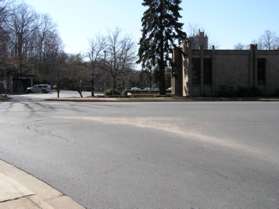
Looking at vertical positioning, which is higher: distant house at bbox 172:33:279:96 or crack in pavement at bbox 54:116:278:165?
distant house at bbox 172:33:279:96

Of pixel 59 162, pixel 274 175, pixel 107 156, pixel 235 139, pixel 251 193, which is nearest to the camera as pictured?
pixel 251 193

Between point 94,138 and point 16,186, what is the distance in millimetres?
7119

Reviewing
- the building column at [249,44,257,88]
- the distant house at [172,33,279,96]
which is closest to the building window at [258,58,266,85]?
the distant house at [172,33,279,96]

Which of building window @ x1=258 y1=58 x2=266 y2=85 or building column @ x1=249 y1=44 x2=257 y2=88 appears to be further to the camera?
building window @ x1=258 y1=58 x2=266 y2=85

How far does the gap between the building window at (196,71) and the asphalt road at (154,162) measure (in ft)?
115

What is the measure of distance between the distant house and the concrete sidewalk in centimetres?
4560

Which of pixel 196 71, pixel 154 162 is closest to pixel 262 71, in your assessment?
pixel 196 71

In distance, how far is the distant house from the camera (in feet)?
176

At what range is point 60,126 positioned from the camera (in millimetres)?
18781

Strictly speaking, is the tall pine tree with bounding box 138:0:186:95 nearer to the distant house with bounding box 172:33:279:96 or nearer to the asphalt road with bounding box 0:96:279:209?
the distant house with bounding box 172:33:279:96

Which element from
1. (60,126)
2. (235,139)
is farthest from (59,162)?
(60,126)

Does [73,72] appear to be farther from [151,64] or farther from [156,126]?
[156,126]

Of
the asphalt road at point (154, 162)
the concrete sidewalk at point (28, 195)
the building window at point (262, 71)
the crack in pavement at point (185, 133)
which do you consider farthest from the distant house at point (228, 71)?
the concrete sidewalk at point (28, 195)

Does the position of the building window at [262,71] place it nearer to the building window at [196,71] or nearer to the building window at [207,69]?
the building window at [207,69]
